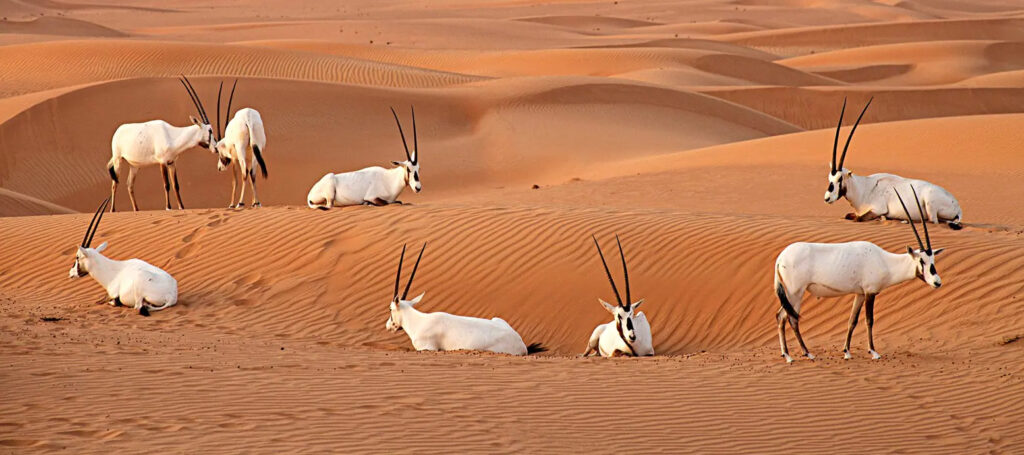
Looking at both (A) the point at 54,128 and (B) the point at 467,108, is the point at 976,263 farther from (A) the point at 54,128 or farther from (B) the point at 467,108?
(A) the point at 54,128

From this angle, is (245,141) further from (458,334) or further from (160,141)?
(458,334)

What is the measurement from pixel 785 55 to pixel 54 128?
39.2 meters

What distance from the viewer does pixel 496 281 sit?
39.9 feet

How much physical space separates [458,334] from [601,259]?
2.50m

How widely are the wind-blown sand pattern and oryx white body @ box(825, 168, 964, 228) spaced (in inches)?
8.4

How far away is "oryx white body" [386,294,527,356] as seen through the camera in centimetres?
982

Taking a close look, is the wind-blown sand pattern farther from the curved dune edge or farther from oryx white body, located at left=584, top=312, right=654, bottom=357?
oryx white body, located at left=584, top=312, right=654, bottom=357

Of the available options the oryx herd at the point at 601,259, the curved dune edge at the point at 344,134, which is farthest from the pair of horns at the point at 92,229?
the curved dune edge at the point at 344,134

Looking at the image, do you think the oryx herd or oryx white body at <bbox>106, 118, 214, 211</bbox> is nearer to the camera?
the oryx herd

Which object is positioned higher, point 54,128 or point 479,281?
point 54,128

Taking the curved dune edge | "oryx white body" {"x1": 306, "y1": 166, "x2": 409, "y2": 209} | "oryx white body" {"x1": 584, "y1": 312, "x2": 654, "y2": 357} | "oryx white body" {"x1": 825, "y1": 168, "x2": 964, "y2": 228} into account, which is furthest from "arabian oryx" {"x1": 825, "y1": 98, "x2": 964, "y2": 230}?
the curved dune edge

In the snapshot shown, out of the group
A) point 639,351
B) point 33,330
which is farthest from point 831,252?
point 33,330

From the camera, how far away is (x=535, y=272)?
12.1 metres

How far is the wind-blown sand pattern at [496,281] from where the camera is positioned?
6738mm
